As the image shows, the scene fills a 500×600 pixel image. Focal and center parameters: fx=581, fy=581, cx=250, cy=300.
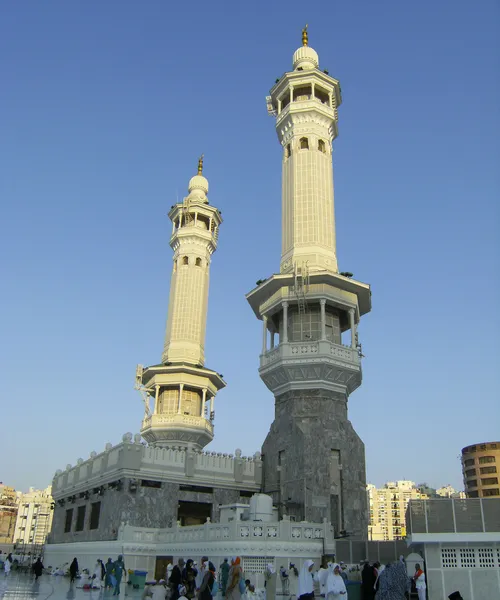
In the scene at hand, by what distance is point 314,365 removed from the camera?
33250 millimetres

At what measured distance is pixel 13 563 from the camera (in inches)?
1640

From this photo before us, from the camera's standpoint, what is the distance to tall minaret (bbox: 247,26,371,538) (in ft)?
103

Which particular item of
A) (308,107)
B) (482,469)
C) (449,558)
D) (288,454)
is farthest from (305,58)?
(482,469)

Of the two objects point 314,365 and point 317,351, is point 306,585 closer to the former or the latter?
point 314,365

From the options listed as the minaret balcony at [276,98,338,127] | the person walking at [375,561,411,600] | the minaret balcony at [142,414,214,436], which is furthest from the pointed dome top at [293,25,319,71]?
the person walking at [375,561,411,600]

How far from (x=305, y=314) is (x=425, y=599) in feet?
64.3

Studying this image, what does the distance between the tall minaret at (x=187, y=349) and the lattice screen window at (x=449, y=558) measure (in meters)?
30.1

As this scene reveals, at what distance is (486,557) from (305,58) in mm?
37408

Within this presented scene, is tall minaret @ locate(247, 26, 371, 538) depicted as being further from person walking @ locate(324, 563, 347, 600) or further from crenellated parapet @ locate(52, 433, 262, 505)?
person walking @ locate(324, 563, 347, 600)

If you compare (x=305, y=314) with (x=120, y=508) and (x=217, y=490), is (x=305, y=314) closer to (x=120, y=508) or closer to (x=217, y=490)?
(x=217, y=490)

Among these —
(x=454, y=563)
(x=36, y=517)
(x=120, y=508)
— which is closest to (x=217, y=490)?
(x=120, y=508)

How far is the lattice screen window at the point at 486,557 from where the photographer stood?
17.4 meters

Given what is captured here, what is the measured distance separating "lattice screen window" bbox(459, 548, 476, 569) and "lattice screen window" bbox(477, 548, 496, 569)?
0.57 feet

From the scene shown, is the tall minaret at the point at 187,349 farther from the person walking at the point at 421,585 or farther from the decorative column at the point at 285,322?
the person walking at the point at 421,585
